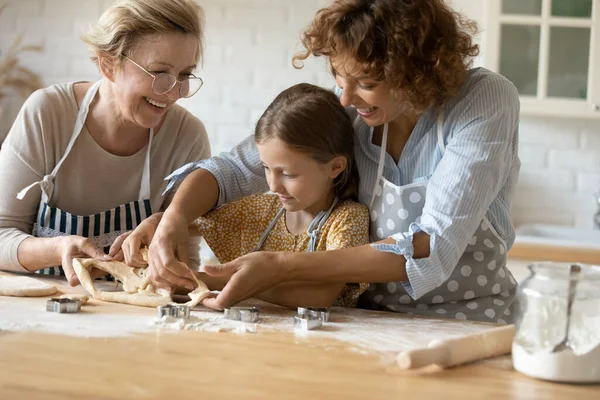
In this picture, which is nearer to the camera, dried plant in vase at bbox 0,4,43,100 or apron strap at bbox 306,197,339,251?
apron strap at bbox 306,197,339,251

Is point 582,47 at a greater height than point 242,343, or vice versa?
point 582,47

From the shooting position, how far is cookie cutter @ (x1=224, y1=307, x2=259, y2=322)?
1588 mm

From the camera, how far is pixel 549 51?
10.9ft

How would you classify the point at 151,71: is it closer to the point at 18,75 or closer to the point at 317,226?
the point at 317,226

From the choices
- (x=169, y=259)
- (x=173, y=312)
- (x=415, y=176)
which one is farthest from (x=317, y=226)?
(x=173, y=312)

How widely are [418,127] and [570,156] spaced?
2.03 meters

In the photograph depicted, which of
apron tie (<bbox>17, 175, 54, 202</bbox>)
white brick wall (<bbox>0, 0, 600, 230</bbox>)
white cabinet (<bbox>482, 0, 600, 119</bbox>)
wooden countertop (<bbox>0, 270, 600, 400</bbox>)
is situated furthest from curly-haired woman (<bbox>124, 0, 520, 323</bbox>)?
white brick wall (<bbox>0, 0, 600, 230</bbox>)

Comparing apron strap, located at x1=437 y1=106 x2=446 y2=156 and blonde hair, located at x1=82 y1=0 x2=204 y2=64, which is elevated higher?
blonde hair, located at x1=82 y1=0 x2=204 y2=64

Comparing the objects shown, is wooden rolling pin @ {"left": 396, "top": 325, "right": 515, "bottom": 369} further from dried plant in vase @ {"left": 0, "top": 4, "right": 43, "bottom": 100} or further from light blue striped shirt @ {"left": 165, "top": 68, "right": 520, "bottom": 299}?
dried plant in vase @ {"left": 0, "top": 4, "right": 43, "bottom": 100}

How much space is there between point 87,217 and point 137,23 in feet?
1.70

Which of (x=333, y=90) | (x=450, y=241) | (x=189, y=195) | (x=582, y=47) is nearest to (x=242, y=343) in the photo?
(x=450, y=241)

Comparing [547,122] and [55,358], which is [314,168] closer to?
[55,358]

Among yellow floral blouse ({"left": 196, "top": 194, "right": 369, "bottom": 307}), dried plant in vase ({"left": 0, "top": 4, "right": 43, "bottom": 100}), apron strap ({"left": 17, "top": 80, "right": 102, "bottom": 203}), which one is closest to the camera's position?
yellow floral blouse ({"left": 196, "top": 194, "right": 369, "bottom": 307})

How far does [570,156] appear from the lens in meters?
3.63
